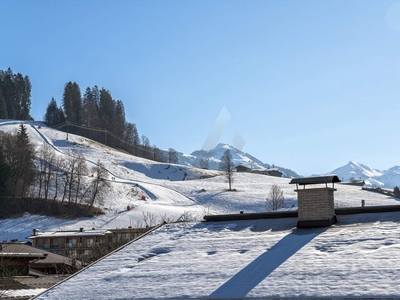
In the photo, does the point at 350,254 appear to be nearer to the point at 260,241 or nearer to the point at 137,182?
the point at 260,241

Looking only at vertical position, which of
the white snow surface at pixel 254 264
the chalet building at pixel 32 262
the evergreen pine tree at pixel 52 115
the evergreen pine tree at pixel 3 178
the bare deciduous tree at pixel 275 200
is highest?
the evergreen pine tree at pixel 52 115

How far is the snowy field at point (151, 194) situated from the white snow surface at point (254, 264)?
3359cm

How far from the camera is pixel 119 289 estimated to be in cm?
1541

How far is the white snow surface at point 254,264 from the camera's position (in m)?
13.0

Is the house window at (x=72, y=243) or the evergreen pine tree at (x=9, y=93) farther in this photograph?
the evergreen pine tree at (x=9, y=93)

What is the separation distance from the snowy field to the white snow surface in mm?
33587

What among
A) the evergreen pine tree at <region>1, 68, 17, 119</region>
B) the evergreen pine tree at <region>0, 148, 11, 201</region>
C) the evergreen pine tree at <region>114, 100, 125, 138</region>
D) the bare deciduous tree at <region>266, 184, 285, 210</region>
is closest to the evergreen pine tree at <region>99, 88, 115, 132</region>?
the evergreen pine tree at <region>114, 100, 125, 138</region>

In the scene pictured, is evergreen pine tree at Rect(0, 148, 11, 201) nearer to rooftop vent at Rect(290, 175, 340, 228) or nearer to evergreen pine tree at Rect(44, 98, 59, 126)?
rooftop vent at Rect(290, 175, 340, 228)

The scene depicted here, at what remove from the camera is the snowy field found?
3031 inches

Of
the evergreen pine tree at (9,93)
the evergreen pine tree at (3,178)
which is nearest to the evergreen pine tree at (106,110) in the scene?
the evergreen pine tree at (9,93)

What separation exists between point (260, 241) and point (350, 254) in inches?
128

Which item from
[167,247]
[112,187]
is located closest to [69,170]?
[112,187]

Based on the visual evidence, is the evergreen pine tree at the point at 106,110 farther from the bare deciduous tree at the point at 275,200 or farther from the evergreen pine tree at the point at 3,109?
the bare deciduous tree at the point at 275,200

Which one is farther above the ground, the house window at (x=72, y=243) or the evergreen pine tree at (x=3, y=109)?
the evergreen pine tree at (x=3, y=109)
